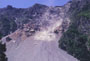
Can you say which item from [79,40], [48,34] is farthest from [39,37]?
[79,40]

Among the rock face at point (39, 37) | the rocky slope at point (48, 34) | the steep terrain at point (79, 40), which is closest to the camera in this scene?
the steep terrain at point (79, 40)

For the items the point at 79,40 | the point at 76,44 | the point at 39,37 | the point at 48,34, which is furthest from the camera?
the point at 48,34

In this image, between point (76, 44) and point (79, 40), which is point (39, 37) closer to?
point (79, 40)

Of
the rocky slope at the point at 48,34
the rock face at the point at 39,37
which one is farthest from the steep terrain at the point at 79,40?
the rock face at the point at 39,37

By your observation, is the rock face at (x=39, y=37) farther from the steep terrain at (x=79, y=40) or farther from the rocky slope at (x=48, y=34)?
the steep terrain at (x=79, y=40)

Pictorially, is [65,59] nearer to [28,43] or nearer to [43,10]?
[28,43]

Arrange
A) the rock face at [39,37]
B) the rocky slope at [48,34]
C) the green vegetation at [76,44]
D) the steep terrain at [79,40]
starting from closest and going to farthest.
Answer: the green vegetation at [76,44] → the steep terrain at [79,40] → the rocky slope at [48,34] → the rock face at [39,37]

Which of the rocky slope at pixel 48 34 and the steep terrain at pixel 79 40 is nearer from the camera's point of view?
the steep terrain at pixel 79 40

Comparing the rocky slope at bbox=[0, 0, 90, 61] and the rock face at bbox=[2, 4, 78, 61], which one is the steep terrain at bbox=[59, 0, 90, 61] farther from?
the rock face at bbox=[2, 4, 78, 61]
